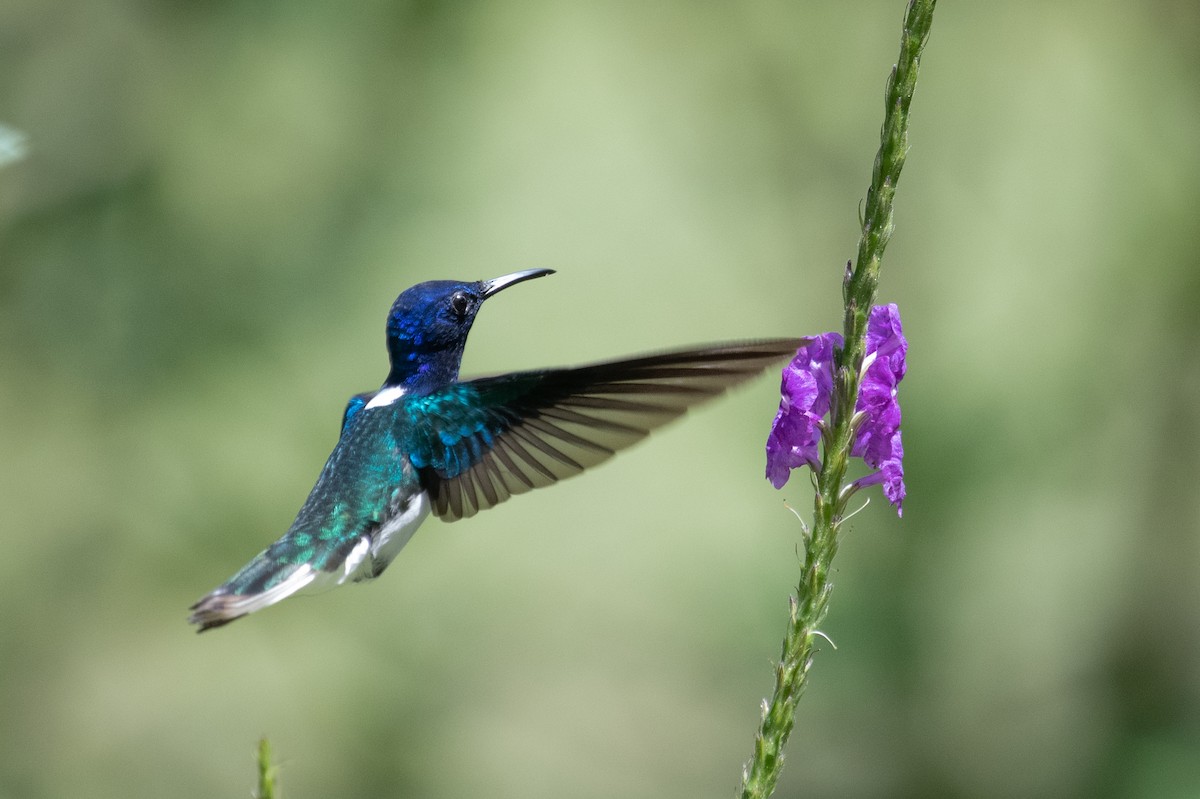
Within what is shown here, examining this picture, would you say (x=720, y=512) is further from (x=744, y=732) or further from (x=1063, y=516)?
(x=1063, y=516)

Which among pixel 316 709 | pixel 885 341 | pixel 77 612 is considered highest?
pixel 885 341

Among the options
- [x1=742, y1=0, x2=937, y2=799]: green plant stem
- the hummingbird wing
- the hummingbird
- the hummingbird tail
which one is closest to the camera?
[x1=742, y1=0, x2=937, y2=799]: green plant stem

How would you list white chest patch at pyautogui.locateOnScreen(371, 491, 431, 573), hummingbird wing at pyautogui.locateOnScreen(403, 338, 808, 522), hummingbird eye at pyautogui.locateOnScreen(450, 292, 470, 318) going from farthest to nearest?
1. hummingbird eye at pyautogui.locateOnScreen(450, 292, 470, 318)
2. white chest patch at pyautogui.locateOnScreen(371, 491, 431, 573)
3. hummingbird wing at pyautogui.locateOnScreen(403, 338, 808, 522)

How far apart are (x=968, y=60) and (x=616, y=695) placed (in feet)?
13.6

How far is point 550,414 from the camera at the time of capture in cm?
233

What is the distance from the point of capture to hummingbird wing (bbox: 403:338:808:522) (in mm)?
1873

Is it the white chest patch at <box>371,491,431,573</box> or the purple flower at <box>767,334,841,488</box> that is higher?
the purple flower at <box>767,334,841,488</box>

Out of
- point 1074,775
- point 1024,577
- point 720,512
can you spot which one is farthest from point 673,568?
point 1074,775

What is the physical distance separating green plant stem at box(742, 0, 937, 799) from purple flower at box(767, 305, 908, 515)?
129mm

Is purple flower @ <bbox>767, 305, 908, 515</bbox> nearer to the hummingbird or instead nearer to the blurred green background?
the hummingbird

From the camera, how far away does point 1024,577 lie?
5.17 m

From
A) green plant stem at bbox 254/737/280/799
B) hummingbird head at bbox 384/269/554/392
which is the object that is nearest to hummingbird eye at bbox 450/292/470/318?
hummingbird head at bbox 384/269/554/392

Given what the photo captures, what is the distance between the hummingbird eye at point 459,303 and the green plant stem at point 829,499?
1.05 meters

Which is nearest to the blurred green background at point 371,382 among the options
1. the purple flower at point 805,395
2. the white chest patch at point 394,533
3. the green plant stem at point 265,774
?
the white chest patch at point 394,533
